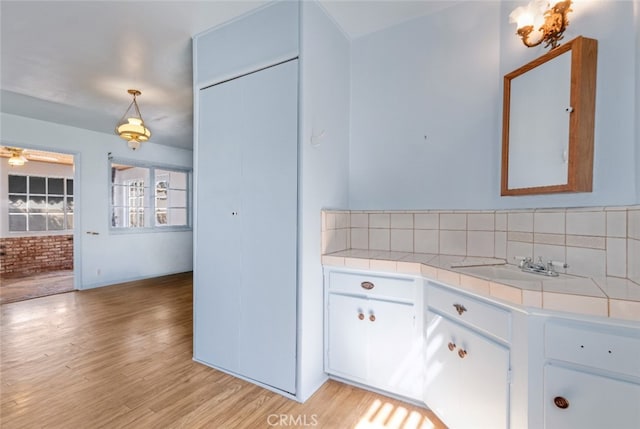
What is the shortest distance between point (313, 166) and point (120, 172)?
5065 mm

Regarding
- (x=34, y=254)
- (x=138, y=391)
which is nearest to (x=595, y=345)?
(x=138, y=391)

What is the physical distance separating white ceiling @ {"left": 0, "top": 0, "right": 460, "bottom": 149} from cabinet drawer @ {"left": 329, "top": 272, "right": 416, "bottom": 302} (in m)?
1.86

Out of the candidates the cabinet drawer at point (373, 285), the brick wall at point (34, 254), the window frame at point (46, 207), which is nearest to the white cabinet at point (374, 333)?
the cabinet drawer at point (373, 285)

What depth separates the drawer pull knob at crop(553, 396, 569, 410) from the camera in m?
1.05

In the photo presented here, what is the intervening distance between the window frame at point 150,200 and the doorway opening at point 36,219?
1.40 metres

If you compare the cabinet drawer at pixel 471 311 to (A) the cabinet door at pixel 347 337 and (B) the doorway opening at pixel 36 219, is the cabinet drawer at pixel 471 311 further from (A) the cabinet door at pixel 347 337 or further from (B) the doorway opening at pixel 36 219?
(B) the doorway opening at pixel 36 219

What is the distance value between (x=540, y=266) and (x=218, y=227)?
2021 mm

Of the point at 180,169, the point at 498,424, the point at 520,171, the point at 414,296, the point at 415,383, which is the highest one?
the point at 180,169

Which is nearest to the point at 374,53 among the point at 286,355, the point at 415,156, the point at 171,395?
the point at 415,156

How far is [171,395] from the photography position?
187cm

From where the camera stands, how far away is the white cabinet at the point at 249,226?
1.85m

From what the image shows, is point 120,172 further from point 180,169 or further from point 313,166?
point 313,166

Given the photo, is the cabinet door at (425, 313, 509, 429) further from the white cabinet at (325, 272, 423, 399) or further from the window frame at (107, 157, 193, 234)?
the window frame at (107, 157, 193, 234)

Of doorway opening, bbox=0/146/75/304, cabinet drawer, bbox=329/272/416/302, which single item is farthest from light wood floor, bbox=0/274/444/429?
doorway opening, bbox=0/146/75/304
